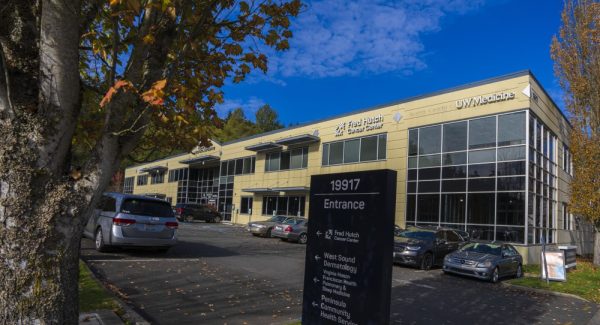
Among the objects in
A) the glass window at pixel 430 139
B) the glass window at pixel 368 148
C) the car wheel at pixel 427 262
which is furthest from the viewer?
the glass window at pixel 368 148

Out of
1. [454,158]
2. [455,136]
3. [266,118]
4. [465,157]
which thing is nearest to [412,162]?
[454,158]

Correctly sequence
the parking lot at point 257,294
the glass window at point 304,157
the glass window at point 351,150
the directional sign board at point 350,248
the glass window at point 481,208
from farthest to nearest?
the glass window at point 304,157 < the glass window at point 351,150 < the glass window at point 481,208 < the parking lot at point 257,294 < the directional sign board at point 350,248

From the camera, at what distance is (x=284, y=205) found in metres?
34.4

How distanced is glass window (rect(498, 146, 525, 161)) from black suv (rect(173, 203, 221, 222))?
83.0 feet

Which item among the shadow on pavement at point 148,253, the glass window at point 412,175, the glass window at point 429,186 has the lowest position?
the shadow on pavement at point 148,253

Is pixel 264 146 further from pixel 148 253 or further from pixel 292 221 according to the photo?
pixel 148 253

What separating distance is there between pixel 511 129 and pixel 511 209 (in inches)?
152

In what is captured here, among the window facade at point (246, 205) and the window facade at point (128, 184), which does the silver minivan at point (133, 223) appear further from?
the window facade at point (128, 184)

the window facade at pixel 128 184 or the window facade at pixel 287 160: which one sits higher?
the window facade at pixel 287 160

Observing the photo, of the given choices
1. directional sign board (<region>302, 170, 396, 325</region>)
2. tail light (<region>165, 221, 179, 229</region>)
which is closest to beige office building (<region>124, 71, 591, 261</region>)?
tail light (<region>165, 221, 179, 229</region>)

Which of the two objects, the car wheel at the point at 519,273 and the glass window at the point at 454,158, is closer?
the car wheel at the point at 519,273

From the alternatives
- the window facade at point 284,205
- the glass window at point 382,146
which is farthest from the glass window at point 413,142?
the window facade at point 284,205

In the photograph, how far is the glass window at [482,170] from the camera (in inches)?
858

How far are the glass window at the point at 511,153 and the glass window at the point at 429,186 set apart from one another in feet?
12.2
